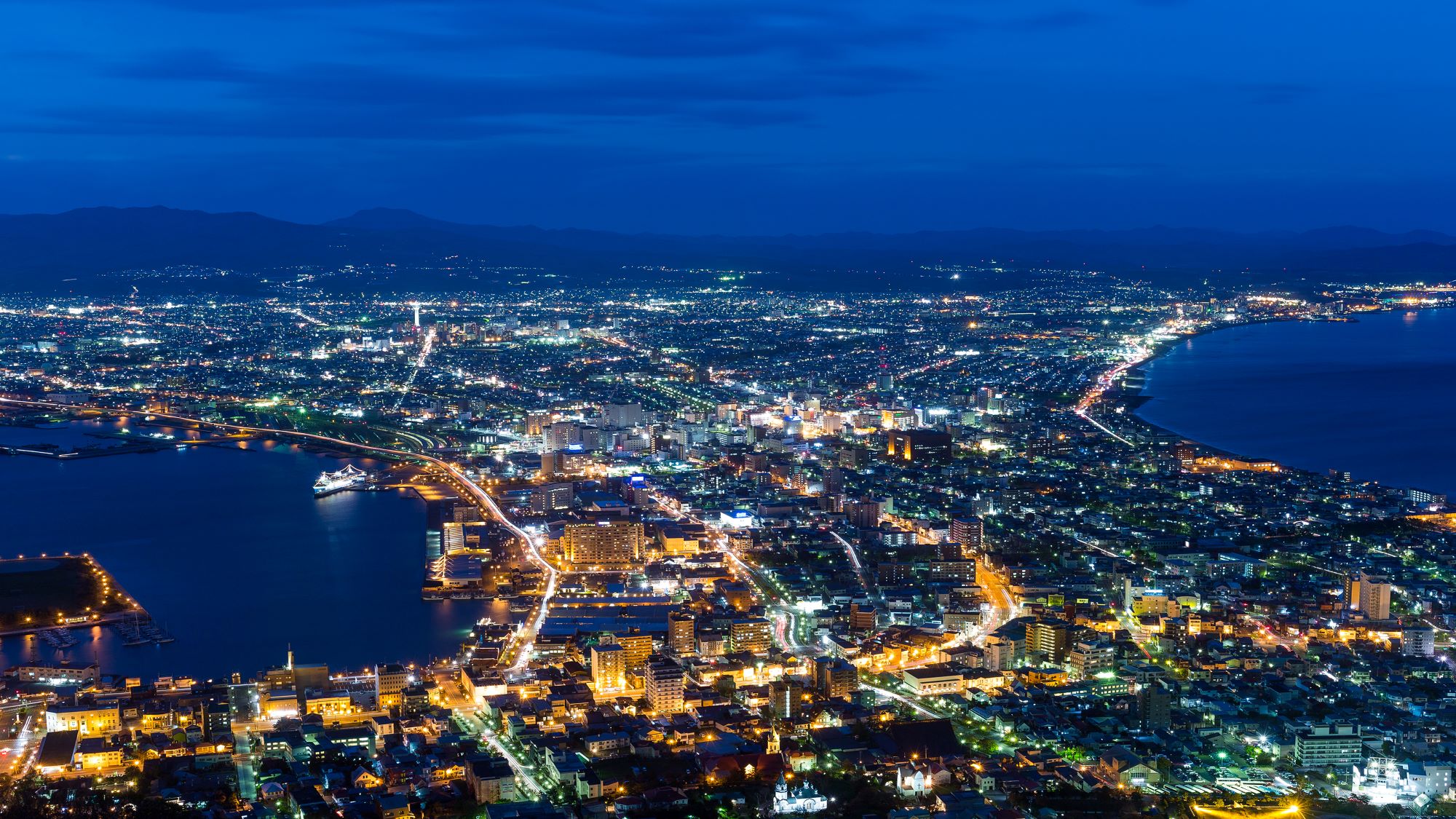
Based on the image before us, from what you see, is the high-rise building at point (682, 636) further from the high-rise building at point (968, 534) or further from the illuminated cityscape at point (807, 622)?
the high-rise building at point (968, 534)

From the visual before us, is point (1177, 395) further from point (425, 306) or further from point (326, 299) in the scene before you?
point (326, 299)

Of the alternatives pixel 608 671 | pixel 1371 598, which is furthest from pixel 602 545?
pixel 1371 598

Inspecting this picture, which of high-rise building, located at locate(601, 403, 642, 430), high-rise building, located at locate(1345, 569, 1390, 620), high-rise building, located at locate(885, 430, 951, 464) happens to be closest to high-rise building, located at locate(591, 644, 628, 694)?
high-rise building, located at locate(1345, 569, 1390, 620)

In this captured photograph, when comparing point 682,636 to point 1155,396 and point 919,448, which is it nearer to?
point 919,448

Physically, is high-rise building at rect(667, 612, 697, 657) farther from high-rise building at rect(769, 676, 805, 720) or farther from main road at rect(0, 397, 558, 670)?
high-rise building at rect(769, 676, 805, 720)

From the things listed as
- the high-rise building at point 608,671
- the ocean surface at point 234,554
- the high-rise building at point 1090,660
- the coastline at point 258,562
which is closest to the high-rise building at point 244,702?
the ocean surface at point 234,554

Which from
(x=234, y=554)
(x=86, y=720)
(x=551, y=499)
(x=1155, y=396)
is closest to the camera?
(x=86, y=720)

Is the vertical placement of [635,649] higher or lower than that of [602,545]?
lower

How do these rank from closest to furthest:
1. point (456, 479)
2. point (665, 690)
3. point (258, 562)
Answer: point (665, 690) → point (258, 562) → point (456, 479)
